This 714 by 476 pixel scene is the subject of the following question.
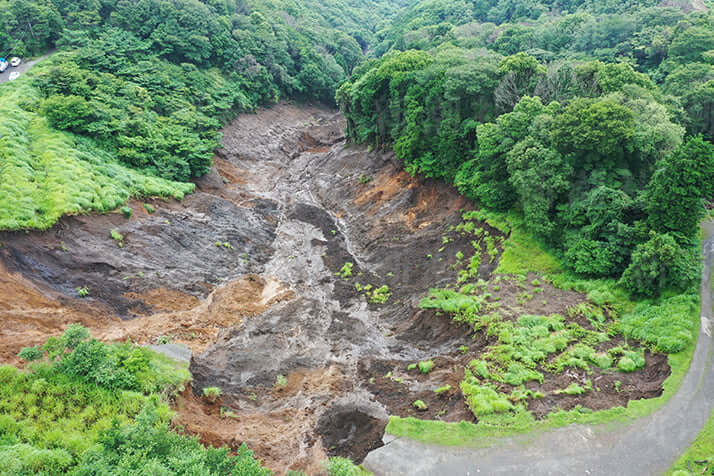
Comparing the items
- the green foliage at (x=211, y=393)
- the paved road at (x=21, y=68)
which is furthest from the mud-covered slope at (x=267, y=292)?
the paved road at (x=21, y=68)

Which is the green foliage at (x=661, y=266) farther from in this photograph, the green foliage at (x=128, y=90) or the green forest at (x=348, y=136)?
the green foliage at (x=128, y=90)

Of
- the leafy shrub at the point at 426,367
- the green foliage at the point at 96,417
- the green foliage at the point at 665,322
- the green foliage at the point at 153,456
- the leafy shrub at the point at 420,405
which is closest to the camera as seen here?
the green foliage at the point at 153,456

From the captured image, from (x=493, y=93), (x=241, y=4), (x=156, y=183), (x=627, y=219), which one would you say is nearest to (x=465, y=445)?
(x=627, y=219)

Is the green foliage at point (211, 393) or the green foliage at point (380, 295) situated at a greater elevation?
the green foliage at point (211, 393)

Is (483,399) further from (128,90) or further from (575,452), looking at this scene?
(128,90)

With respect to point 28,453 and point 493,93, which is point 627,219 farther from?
point 28,453

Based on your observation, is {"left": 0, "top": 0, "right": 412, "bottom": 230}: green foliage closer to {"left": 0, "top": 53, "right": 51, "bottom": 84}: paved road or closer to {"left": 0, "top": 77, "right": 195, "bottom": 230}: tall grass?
{"left": 0, "top": 77, "right": 195, "bottom": 230}: tall grass
